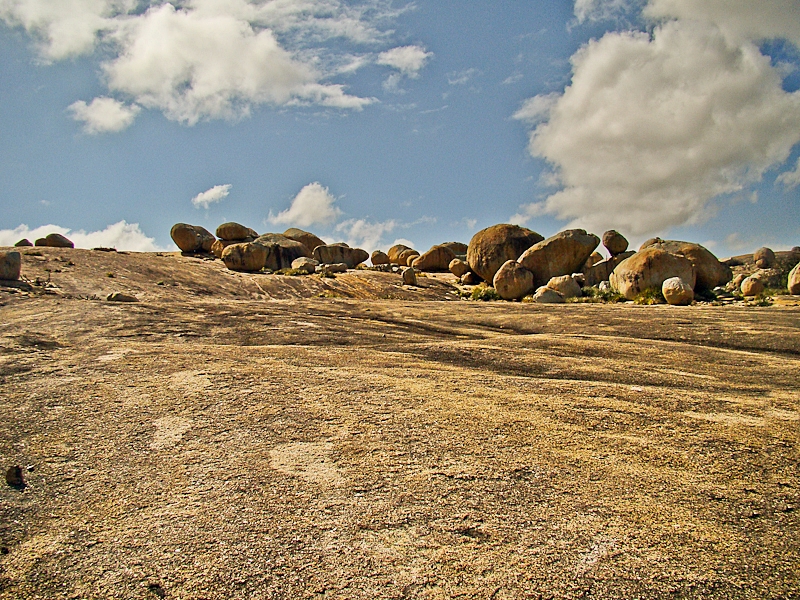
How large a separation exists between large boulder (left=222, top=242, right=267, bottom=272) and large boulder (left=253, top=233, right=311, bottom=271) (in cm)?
60

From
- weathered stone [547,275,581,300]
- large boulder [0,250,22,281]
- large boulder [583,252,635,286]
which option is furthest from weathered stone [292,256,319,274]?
large boulder [583,252,635,286]

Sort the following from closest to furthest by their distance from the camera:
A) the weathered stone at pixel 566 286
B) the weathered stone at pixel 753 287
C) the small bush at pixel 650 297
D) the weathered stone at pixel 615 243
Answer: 1. the small bush at pixel 650 297
2. the weathered stone at pixel 753 287
3. the weathered stone at pixel 566 286
4. the weathered stone at pixel 615 243

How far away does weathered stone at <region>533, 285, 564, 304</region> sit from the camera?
17.6 m

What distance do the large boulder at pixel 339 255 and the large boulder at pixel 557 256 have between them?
12.4 meters

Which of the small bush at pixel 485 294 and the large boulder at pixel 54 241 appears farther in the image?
the large boulder at pixel 54 241

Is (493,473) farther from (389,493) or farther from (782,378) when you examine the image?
(782,378)

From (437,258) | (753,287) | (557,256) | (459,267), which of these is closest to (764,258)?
(753,287)

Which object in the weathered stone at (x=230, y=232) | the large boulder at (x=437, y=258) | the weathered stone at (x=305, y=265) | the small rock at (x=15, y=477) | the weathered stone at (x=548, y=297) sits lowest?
the small rock at (x=15, y=477)

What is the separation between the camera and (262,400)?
4012 millimetres

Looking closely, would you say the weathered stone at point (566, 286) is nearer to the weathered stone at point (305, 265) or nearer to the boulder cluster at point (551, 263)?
the boulder cluster at point (551, 263)

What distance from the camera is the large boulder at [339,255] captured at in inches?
1232

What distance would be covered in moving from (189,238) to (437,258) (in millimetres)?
14293

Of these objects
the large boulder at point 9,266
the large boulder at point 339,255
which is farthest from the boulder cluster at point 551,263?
the large boulder at point 9,266

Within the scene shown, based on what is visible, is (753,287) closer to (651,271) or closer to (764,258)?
(651,271)
